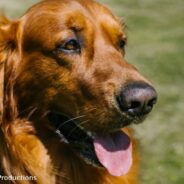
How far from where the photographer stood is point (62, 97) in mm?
5172

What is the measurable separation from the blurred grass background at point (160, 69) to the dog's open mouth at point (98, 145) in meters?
0.76

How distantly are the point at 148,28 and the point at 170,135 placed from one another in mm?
8344

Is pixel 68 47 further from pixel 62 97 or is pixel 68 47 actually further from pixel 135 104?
pixel 135 104

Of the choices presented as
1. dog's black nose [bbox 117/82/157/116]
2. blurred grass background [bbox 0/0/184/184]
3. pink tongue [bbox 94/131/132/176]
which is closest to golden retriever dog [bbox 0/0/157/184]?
pink tongue [bbox 94/131/132/176]

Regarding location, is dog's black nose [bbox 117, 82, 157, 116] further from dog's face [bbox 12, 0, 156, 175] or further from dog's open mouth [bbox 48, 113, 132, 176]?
dog's open mouth [bbox 48, 113, 132, 176]

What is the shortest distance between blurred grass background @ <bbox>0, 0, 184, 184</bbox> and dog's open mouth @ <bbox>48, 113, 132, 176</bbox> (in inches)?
30.0

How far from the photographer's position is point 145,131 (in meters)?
9.32

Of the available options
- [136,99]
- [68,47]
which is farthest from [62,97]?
[136,99]

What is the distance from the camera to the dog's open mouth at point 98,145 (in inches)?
199

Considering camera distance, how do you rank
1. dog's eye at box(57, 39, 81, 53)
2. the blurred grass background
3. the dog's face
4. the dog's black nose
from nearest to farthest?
the dog's black nose → the dog's face → dog's eye at box(57, 39, 81, 53) → the blurred grass background

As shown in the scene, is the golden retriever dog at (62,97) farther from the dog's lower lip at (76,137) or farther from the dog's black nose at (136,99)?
the dog's black nose at (136,99)

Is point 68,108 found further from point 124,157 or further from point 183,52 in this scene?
point 183,52

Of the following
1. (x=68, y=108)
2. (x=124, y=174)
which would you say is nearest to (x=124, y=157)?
(x=124, y=174)

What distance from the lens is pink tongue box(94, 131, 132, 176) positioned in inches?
198
